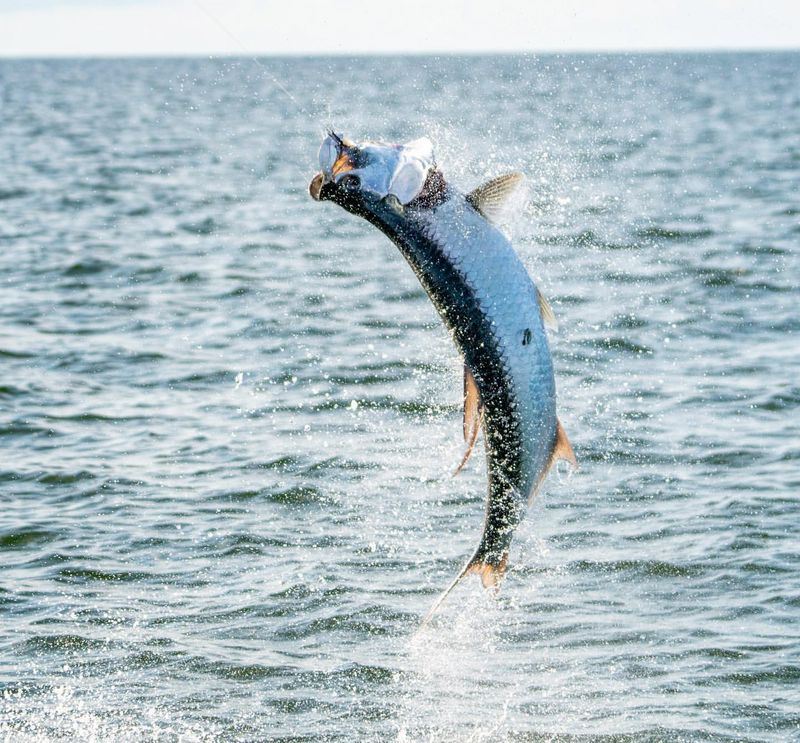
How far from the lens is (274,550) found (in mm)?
9867

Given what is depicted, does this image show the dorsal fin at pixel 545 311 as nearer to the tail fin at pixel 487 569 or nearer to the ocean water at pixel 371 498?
the ocean water at pixel 371 498

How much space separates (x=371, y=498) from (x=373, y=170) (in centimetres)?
537

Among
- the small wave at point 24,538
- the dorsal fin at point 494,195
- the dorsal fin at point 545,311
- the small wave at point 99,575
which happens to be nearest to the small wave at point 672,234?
the small wave at point 24,538

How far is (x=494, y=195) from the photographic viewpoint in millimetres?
5695

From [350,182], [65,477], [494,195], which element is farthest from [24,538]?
[494,195]

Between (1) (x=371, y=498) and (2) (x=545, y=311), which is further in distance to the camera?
(1) (x=371, y=498)

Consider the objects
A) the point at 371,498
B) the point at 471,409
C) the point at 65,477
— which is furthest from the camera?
the point at 65,477

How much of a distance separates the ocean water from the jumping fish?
1.02 ft

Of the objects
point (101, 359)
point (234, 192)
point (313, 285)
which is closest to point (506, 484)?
point (101, 359)

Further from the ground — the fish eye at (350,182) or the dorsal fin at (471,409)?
the fish eye at (350,182)

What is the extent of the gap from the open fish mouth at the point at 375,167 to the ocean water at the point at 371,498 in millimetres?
509

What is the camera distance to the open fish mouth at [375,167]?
5656mm

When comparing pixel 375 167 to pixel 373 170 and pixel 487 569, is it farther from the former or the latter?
pixel 487 569

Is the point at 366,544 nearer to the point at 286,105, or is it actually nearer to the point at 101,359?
the point at 101,359
